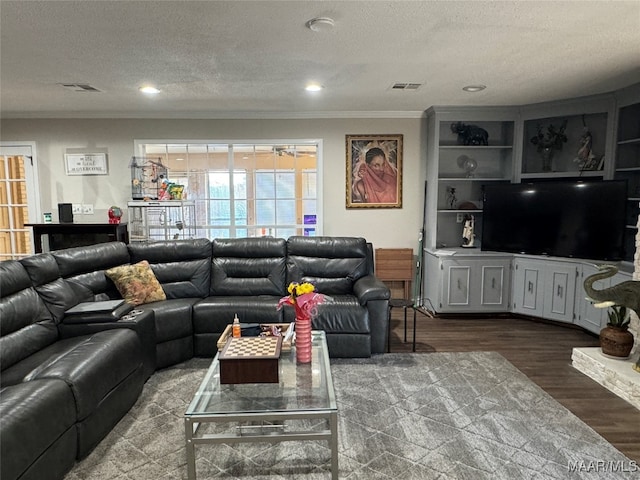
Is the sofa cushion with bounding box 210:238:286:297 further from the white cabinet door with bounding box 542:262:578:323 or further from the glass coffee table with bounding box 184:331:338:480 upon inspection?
the white cabinet door with bounding box 542:262:578:323

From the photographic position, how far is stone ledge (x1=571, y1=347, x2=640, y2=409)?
2.68 m

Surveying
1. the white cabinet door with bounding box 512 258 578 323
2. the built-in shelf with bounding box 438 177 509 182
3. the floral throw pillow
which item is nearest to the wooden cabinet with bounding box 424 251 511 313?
the white cabinet door with bounding box 512 258 578 323

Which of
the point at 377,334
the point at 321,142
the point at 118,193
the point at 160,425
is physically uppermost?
the point at 321,142

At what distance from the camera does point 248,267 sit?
3955 mm

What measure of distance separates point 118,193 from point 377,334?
3.79 meters

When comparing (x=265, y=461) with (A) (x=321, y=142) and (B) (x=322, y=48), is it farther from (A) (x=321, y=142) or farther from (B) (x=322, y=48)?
(A) (x=321, y=142)

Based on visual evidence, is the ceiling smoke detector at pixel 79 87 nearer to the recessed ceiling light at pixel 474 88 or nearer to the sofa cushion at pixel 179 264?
the sofa cushion at pixel 179 264

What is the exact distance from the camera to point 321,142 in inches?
197

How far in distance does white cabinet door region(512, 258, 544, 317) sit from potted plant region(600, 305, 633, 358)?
4.22 ft

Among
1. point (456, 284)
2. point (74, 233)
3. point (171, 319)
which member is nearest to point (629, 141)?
point (456, 284)

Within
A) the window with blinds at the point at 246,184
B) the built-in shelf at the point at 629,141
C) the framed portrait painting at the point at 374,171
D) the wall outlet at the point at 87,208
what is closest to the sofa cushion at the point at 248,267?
the window with blinds at the point at 246,184

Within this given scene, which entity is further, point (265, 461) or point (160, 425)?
point (160, 425)

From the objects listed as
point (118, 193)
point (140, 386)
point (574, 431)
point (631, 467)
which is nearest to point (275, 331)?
point (140, 386)

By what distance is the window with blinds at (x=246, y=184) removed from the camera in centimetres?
513
